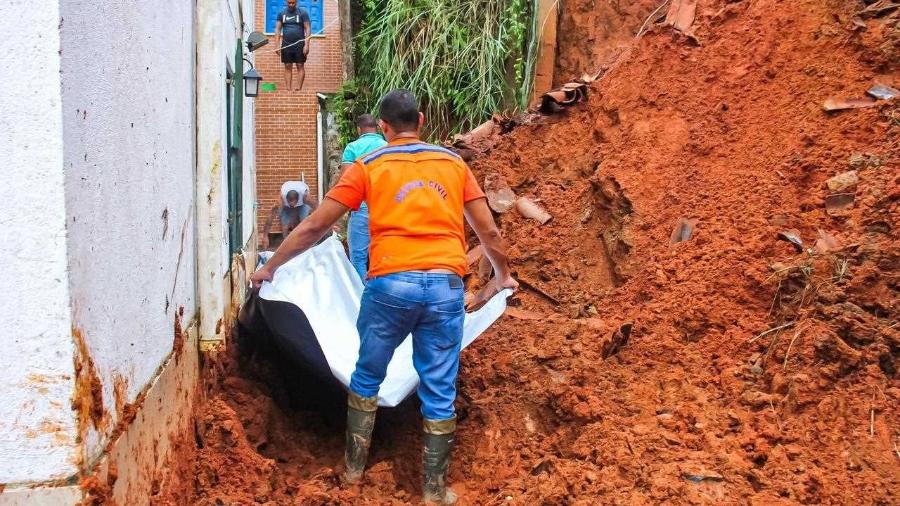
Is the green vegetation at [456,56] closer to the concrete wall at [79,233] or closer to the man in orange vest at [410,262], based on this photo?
the man in orange vest at [410,262]

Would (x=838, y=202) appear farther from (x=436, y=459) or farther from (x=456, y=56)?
(x=456, y=56)

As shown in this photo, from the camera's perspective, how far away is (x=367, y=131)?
6.70 meters

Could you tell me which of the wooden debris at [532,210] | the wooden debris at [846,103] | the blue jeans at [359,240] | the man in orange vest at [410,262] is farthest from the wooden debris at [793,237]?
the blue jeans at [359,240]

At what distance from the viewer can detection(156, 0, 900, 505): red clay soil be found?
10.5 feet

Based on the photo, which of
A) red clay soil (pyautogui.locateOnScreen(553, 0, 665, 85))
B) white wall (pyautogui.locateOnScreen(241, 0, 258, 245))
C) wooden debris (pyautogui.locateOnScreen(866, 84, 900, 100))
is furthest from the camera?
white wall (pyautogui.locateOnScreen(241, 0, 258, 245))

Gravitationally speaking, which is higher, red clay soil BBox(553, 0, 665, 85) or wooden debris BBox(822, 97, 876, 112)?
red clay soil BBox(553, 0, 665, 85)

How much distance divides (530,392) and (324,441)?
1.33 meters

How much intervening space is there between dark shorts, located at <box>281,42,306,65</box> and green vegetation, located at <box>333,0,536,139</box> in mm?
3368

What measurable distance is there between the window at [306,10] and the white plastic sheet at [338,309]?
11041 millimetres

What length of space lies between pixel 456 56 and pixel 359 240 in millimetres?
4160

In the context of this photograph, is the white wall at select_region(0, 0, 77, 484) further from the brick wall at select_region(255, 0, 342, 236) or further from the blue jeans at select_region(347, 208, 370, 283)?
the brick wall at select_region(255, 0, 342, 236)

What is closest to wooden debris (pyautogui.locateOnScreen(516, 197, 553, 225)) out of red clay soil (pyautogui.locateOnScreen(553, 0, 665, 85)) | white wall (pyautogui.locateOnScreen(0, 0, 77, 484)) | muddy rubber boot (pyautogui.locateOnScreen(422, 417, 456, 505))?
red clay soil (pyautogui.locateOnScreen(553, 0, 665, 85))

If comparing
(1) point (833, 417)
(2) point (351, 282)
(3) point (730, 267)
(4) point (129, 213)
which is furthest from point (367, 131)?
(1) point (833, 417)

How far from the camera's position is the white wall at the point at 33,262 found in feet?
6.45
